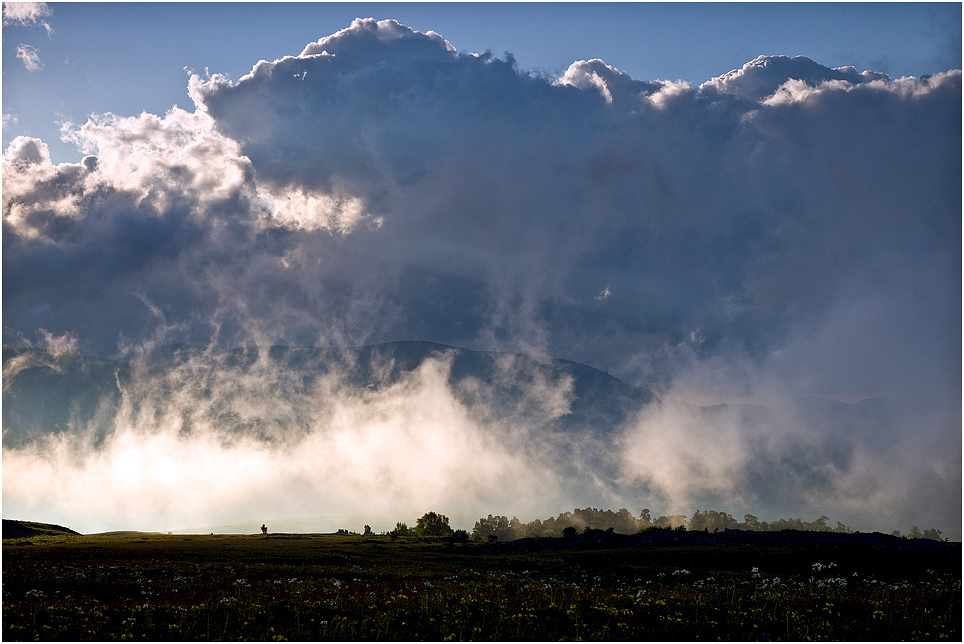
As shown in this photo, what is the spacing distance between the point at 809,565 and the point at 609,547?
39.7 metres

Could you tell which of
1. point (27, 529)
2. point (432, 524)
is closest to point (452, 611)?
point (432, 524)

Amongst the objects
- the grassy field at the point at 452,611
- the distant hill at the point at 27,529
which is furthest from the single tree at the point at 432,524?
the grassy field at the point at 452,611

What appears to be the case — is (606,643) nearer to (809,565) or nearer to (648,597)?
(648,597)

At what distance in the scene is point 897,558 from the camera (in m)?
61.1

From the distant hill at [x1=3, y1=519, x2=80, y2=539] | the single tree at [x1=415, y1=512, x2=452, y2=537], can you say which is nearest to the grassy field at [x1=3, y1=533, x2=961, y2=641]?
the single tree at [x1=415, y1=512, x2=452, y2=537]

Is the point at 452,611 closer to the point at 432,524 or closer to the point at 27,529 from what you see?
the point at 432,524

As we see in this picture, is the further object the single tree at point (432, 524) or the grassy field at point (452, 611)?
the single tree at point (432, 524)

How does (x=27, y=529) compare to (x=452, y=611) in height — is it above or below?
below

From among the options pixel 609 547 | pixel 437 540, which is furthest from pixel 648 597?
pixel 437 540

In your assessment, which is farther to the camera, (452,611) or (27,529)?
(27,529)

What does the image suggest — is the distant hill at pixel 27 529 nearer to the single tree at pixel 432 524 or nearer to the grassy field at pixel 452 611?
the single tree at pixel 432 524

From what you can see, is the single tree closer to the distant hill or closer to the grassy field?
the distant hill

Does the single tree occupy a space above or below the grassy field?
below

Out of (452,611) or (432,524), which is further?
(432,524)
